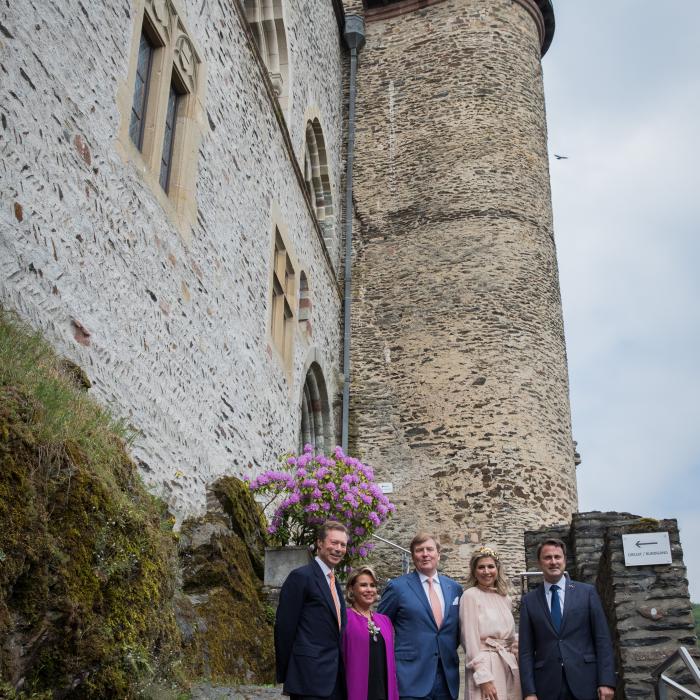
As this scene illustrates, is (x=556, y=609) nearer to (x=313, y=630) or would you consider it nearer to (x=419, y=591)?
(x=419, y=591)

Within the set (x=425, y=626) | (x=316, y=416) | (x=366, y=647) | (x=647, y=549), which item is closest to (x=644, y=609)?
(x=647, y=549)

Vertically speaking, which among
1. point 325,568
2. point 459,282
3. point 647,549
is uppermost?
point 459,282

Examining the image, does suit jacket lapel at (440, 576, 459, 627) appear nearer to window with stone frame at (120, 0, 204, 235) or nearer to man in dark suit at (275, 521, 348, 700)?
man in dark suit at (275, 521, 348, 700)

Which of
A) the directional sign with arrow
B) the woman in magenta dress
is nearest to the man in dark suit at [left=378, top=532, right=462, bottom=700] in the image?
the woman in magenta dress

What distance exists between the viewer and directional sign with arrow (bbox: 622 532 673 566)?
604 centimetres

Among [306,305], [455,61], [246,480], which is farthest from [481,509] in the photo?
[455,61]

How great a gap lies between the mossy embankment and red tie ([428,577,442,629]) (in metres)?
1.29

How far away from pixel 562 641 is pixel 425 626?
0.69 meters

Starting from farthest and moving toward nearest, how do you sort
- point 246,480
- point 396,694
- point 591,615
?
point 246,480 < point 591,615 < point 396,694

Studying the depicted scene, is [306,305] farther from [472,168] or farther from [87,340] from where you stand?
[87,340]

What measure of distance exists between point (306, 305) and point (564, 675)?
8490mm

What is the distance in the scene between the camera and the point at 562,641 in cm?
450

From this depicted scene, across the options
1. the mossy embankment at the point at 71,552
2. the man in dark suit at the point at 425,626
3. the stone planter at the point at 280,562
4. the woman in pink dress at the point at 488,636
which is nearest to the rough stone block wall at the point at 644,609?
the woman in pink dress at the point at 488,636

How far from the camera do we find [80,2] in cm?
584
